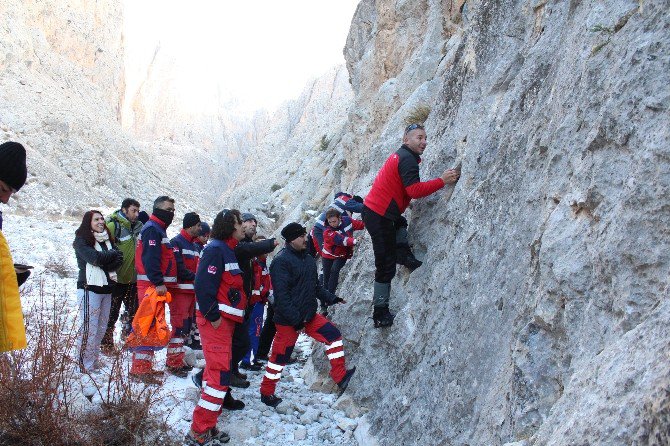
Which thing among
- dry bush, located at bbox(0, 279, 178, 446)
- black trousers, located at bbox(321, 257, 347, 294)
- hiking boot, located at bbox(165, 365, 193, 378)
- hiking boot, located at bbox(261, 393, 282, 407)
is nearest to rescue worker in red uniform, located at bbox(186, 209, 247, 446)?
dry bush, located at bbox(0, 279, 178, 446)

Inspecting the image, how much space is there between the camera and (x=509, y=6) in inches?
233

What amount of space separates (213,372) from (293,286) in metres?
1.37

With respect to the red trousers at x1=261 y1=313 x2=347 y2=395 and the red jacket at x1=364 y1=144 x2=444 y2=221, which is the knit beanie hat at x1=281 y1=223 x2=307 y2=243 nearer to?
the red jacket at x1=364 y1=144 x2=444 y2=221

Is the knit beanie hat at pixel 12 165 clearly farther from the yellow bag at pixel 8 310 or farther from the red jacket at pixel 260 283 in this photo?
the red jacket at pixel 260 283

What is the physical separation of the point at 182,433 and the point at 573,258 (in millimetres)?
4076

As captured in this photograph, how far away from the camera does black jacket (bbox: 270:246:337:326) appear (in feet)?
19.3

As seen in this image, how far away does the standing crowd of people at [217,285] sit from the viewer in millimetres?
5316

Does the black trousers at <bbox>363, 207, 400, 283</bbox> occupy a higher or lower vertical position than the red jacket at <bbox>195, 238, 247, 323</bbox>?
higher

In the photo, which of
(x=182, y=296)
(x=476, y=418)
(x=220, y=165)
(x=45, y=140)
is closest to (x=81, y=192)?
(x=45, y=140)

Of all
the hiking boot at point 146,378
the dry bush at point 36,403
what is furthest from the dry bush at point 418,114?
the dry bush at point 36,403

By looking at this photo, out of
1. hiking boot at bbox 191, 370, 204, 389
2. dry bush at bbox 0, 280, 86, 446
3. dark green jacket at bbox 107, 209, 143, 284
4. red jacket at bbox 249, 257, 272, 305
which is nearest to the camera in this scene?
dry bush at bbox 0, 280, 86, 446

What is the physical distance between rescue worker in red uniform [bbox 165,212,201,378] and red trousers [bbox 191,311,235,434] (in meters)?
1.76

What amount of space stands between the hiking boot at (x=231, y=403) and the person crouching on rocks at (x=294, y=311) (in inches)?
12.3

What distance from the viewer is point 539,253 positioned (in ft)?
11.0
